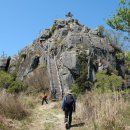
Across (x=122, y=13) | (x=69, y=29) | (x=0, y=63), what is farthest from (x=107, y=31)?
(x=122, y=13)

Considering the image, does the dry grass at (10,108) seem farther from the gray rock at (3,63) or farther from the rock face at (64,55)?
the gray rock at (3,63)

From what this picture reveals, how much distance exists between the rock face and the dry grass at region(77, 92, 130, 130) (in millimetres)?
16400

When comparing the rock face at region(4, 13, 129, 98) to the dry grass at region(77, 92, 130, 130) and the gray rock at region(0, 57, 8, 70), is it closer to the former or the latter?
the gray rock at region(0, 57, 8, 70)

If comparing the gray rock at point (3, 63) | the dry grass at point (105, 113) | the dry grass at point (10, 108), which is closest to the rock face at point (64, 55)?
the gray rock at point (3, 63)

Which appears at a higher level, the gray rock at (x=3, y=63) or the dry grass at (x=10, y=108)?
the gray rock at (x=3, y=63)

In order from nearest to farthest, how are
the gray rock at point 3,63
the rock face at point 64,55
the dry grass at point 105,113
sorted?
the dry grass at point 105,113, the rock face at point 64,55, the gray rock at point 3,63

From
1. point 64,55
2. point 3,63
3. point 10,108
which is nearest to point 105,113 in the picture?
point 10,108

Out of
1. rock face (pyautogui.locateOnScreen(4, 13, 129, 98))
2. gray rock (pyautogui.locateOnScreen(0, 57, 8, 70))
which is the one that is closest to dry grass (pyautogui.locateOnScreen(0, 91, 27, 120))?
rock face (pyautogui.locateOnScreen(4, 13, 129, 98))

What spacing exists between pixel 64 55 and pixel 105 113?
27934 millimetres

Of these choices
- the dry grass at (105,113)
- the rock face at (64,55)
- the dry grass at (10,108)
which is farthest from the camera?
the rock face at (64,55)

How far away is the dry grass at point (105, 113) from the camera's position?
10883 millimetres

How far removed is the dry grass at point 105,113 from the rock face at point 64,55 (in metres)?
16.4

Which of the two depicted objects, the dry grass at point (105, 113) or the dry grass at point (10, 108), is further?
the dry grass at point (10, 108)

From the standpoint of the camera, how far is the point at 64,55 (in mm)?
39219
